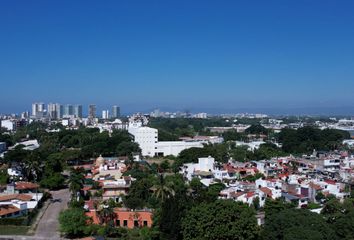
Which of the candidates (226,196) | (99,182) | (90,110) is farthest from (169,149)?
(90,110)

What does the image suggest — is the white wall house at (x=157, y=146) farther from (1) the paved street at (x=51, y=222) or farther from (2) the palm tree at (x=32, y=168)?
(1) the paved street at (x=51, y=222)

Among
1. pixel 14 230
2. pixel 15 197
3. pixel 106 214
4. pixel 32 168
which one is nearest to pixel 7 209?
pixel 15 197

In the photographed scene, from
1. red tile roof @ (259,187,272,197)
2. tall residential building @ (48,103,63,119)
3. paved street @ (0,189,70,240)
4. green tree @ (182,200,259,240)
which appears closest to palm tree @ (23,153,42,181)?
paved street @ (0,189,70,240)

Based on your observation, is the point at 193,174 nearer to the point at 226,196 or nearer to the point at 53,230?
the point at 226,196

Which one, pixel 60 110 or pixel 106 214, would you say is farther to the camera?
pixel 60 110

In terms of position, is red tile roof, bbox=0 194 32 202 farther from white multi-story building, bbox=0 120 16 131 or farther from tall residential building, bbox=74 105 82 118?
tall residential building, bbox=74 105 82 118

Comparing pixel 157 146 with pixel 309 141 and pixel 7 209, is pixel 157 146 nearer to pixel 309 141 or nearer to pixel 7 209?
pixel 309 141
